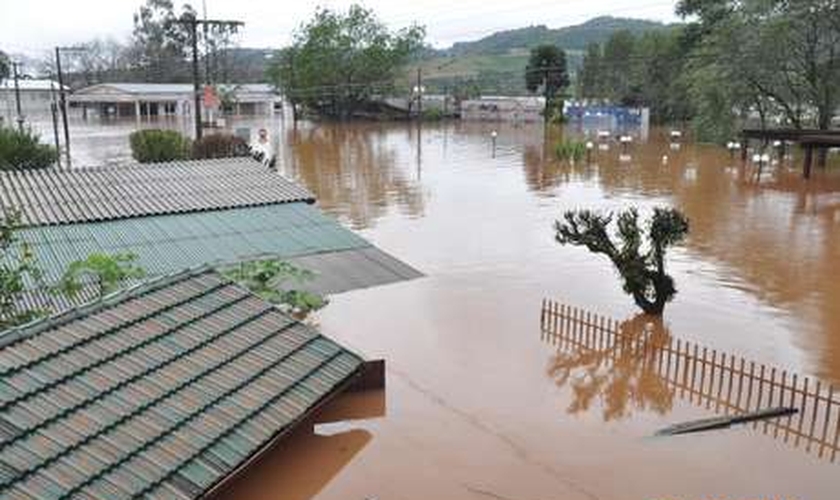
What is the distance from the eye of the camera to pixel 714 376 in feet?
39.9

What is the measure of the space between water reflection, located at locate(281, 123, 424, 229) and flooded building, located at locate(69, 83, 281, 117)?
633 inches

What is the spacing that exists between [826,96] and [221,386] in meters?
41.6

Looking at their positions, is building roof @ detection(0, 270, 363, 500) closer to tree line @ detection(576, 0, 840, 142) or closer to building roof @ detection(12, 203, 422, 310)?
building roof @ detection(12, 203, 422, 310)

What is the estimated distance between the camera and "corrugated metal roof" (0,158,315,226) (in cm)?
1531

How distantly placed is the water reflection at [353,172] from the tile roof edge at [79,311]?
17183 mm

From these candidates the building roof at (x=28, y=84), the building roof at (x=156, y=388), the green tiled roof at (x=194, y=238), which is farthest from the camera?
the building roof at (x=28, y=84)

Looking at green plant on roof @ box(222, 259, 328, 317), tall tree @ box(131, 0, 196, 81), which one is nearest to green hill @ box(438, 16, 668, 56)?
tall tree @ box(131, 0, 196, 81)

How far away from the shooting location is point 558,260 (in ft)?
66.0

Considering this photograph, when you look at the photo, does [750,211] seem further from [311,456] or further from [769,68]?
[311,456]

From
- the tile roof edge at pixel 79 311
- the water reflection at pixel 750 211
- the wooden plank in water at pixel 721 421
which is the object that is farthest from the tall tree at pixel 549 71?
the tile roof edge at pixel 79 311

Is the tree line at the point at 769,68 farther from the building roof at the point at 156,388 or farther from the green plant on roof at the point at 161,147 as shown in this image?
the building roof at the point at 156,388

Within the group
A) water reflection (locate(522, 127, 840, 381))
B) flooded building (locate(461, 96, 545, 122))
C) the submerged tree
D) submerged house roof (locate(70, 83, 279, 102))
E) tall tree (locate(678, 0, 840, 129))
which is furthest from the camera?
flooded building (locate(461, 96, 545, 122))

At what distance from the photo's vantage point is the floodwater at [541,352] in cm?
914

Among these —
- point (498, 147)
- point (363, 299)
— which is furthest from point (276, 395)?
point (498, 147)
